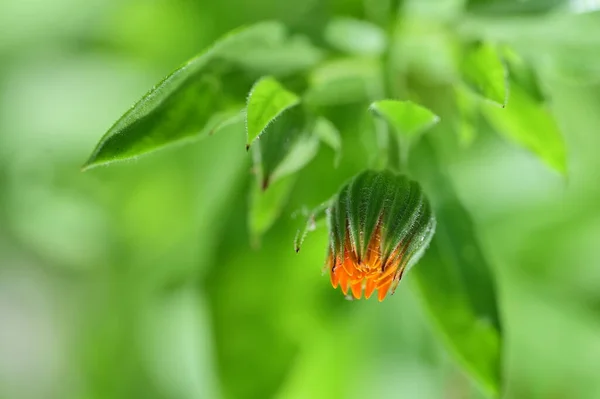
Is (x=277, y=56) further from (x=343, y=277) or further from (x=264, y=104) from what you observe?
Result: (x=343, y=277)

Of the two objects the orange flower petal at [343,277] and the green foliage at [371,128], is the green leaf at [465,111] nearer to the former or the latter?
the green foliage at [371,128]

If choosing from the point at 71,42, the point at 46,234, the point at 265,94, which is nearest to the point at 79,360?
the point at 46,234

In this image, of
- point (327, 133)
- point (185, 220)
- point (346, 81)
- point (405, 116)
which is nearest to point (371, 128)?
point (346, 81)

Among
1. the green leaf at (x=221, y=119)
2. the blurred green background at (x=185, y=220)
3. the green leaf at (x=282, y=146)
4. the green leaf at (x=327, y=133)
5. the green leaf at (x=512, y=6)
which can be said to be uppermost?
the green leaf at (x=512, y=6)

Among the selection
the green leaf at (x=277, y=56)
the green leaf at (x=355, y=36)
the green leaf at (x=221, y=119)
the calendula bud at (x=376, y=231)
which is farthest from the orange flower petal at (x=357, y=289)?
the green leaf at (x=355, y=36)

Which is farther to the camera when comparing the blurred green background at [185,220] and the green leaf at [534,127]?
the blurred green background at [185,220]
